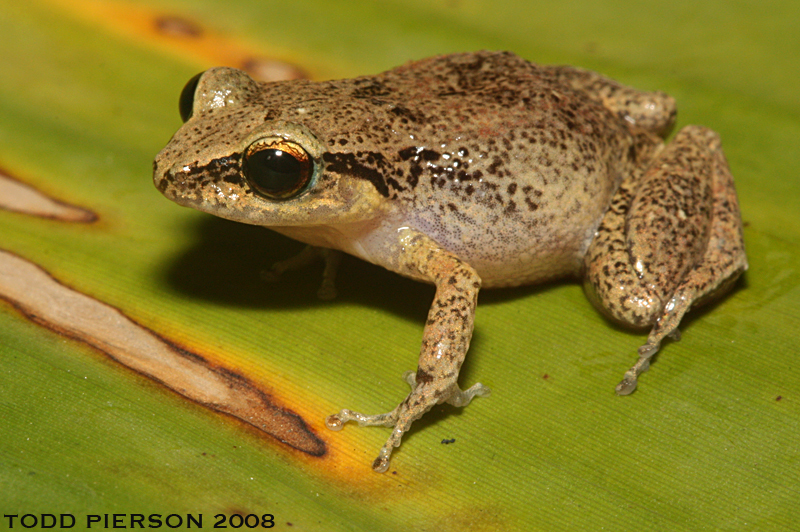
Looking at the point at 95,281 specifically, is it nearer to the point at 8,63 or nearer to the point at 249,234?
the point at 249,234

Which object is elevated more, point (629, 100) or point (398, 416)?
point (629, 100)

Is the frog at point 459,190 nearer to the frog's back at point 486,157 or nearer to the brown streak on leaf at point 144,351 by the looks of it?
the frog's back at point 486,157

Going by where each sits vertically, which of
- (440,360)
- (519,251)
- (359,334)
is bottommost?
(359,334)

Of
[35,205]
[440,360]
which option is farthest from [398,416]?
[35,205]

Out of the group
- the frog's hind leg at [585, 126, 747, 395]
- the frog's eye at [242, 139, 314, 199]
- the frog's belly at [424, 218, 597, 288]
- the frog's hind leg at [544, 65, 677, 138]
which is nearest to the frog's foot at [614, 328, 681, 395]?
the frog's hind leg at [585, 126, 747, 395]

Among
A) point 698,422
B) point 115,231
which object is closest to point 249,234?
point 115,231

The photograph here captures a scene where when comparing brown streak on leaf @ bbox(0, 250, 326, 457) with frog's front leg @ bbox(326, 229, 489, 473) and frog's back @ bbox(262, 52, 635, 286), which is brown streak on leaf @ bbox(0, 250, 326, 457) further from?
frog's back @ bbox(262, 52, 635, 286)

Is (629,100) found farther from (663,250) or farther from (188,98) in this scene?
(188,98)
